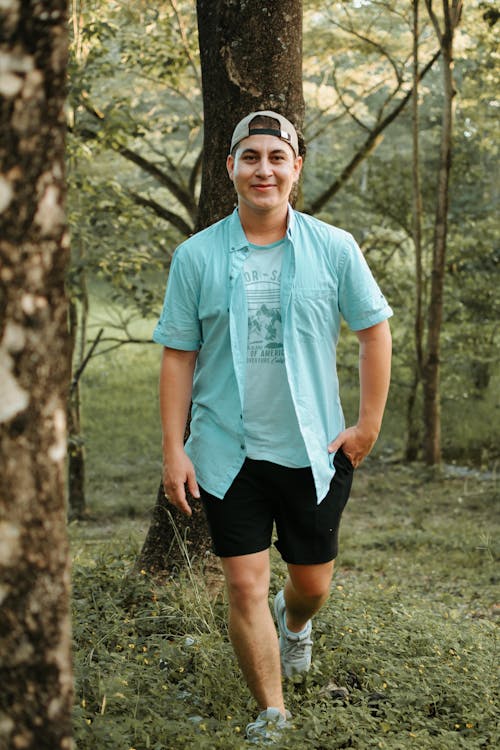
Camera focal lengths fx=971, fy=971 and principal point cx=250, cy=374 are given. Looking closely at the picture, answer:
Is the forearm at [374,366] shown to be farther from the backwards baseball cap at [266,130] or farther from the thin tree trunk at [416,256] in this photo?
the thin tree trunk at [416,256]

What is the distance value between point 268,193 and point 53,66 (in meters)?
1.48

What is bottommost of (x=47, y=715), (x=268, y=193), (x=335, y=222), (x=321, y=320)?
(x=47, y=715)

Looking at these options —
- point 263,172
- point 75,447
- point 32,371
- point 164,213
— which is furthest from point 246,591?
point 164,213

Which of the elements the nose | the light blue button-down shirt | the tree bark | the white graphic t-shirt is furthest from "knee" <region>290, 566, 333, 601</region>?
the tree bark

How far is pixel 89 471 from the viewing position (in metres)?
16.3

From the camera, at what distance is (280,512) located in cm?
355

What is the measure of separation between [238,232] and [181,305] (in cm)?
34

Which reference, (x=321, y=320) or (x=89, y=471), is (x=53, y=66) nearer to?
(x=321, y=320)

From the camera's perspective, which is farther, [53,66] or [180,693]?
[180,693]

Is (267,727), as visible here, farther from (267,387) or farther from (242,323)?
(242,323)

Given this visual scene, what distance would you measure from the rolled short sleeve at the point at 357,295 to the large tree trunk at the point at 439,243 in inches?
372

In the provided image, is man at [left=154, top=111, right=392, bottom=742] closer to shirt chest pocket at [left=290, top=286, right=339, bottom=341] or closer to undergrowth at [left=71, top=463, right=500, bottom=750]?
shirt chest pocket at [left=290, top=286, right=339, bottom=341]

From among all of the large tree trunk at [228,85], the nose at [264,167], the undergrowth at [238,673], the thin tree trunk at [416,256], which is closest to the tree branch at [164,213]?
the thin tree trunk at [416,256]

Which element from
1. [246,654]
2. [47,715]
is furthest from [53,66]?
[246,654]
